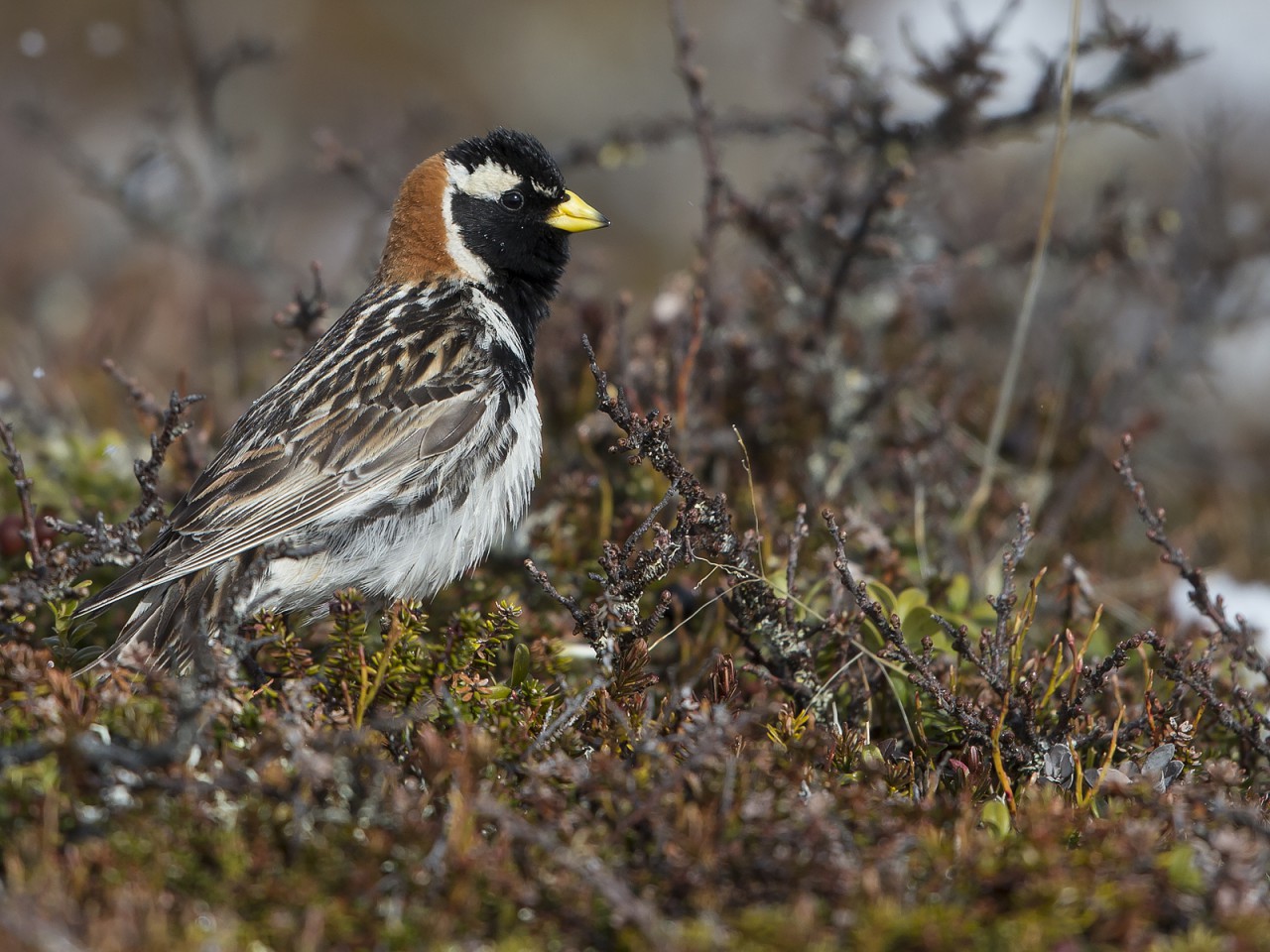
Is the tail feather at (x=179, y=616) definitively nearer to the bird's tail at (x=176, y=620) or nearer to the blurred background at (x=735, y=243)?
the bird's tail at (x=176, y=620)

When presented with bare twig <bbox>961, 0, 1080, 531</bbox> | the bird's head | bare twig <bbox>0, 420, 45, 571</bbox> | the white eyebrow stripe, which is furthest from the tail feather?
bare twig <bbox>961, 0, 1080, 531</bbox>

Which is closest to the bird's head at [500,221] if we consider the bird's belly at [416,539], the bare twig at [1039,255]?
the bird's belly at [416,539]

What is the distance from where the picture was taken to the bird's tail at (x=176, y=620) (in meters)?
3.66

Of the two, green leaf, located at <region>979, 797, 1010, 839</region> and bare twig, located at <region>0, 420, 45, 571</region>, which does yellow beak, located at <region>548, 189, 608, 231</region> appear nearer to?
bare twig, located at <region>0, 420, 45, 571</region>

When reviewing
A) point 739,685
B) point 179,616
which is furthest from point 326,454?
point 739,685

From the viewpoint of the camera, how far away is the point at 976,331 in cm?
718

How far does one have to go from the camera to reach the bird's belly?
3.97m

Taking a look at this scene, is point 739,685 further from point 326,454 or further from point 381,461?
point 326,454

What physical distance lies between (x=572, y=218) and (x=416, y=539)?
154 centimetres

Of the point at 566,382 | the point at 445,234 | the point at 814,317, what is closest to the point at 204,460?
the point at 445,234

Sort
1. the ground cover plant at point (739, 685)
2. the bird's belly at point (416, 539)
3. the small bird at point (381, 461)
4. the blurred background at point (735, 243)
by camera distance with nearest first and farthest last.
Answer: the ground cover plant at point (739, 685), the small bird at point (381, 461), the bird's belly at point (416, 539), the blurred background at point (735, 243)

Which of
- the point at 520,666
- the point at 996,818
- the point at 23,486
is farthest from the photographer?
the point at 520,666

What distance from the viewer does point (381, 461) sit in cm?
407

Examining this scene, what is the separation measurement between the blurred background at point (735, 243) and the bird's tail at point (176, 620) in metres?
1.16
